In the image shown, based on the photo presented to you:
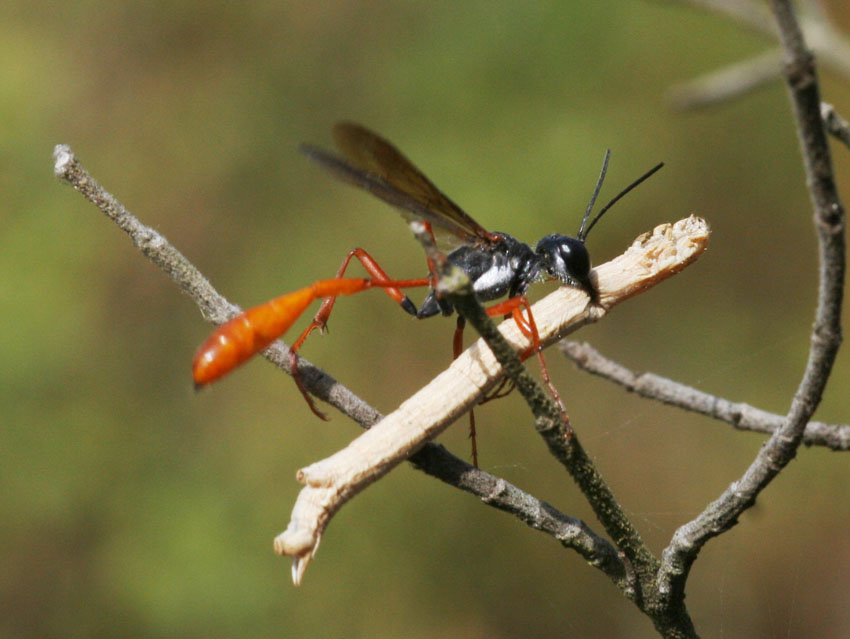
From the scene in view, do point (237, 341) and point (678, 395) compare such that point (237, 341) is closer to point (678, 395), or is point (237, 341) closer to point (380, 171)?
point (380, 171)

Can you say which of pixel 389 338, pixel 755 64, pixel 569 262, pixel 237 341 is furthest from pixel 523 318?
pixel 389 338

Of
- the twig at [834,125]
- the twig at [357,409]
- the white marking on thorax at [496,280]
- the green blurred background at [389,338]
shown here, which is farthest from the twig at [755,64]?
the green blurred background at [389,338]

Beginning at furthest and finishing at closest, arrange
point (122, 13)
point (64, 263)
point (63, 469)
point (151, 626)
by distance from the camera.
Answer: point (122, 13) → point (64, 263) → point (63, 469) → point (151, 626)

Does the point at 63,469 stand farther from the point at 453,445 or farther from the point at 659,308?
the point at 659,308

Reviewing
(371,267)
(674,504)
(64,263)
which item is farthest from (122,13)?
(674,504)

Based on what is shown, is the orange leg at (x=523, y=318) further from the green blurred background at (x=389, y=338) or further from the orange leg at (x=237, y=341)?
the green blurred background at (x=389, y=338)

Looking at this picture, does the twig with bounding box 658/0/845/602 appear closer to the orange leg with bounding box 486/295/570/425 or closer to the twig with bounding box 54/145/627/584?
the twig with bounding box 54/145/627/584
